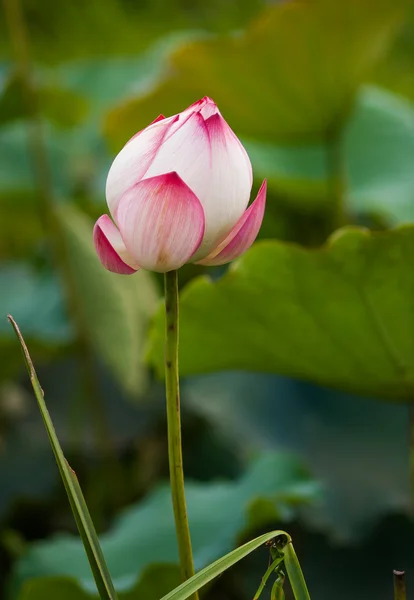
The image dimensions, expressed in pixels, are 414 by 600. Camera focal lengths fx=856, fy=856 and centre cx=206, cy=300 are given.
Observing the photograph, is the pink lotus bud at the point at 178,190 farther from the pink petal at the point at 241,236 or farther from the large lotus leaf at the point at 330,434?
the large lotus leaf at the point at 330,434

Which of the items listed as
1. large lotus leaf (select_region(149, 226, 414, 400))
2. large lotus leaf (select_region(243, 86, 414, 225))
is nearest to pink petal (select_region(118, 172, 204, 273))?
large lotus leaf (select_region(149, 226, 414, 400))

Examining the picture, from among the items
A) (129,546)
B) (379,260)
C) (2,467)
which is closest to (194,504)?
(129,546)

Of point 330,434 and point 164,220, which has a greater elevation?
point 164,220

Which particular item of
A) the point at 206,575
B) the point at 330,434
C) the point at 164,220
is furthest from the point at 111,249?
the point at 330,434

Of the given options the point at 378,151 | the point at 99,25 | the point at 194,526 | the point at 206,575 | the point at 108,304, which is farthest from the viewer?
the point at 99,25

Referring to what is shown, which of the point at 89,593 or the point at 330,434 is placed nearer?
the point at 89,593

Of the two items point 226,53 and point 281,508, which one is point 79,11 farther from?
point 281,508

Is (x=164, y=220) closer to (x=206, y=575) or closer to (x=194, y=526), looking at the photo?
(x=206, y=575)

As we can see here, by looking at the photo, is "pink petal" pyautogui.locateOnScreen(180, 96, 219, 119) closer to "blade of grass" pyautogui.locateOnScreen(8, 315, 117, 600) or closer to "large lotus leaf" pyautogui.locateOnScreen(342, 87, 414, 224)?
"blade of grass" pyautogui.locateOnScreen(8, 315, 117, 600)

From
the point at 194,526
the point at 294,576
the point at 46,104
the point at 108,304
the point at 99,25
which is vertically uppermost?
the point at 99,25
